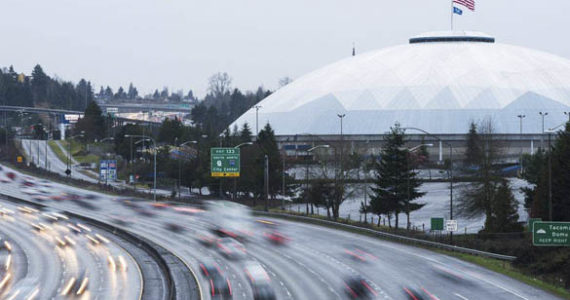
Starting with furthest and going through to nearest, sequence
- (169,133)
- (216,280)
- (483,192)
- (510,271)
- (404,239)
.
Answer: (169,133)
(483,192)
(404,239)
(510,271)
(216,280)

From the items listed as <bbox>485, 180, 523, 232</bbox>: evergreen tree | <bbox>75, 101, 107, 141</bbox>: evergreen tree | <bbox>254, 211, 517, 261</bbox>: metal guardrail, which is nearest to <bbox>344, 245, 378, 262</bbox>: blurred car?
<bbox>254, 211, 517, 261</bbox>: metal guardrail

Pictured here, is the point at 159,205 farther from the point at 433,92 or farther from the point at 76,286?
the point at 433,92

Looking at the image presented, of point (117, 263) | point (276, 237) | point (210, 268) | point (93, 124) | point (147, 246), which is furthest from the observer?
point (93, 124)

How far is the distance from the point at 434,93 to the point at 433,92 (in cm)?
34

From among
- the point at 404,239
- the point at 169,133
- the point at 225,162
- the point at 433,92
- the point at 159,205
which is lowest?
the point at 404,239

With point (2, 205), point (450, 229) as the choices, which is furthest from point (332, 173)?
point (450, 229)

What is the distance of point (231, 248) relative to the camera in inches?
2320

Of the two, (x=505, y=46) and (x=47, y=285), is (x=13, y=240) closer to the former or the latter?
(x=47, y=285)

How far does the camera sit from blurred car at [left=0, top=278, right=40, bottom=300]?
1628 inches

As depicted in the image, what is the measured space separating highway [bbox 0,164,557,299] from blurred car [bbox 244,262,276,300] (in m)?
0.31

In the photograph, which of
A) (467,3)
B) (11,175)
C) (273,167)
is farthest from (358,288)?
(467,3)

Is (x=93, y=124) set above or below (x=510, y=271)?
above

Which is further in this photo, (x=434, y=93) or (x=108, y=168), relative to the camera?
(x=434, y=93)

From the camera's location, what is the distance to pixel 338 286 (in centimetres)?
4325
